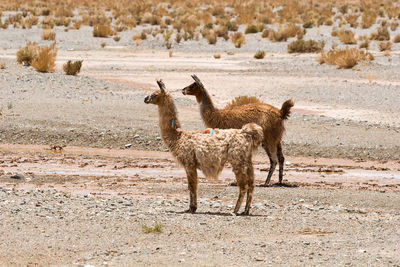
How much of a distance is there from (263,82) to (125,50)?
12.1m

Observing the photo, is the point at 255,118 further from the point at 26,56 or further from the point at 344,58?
the point at 344,58

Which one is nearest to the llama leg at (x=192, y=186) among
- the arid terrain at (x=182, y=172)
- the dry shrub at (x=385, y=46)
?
the arid terrain at (x=182, y=172)

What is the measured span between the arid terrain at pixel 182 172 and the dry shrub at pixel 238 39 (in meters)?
4.23

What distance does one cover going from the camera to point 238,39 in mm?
40125

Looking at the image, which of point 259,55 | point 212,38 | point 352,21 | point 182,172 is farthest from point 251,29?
point 182,172

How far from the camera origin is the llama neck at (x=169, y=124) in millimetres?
10828

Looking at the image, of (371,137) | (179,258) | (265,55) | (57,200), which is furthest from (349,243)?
(265,55)

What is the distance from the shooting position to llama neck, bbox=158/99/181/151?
1083 centimetres

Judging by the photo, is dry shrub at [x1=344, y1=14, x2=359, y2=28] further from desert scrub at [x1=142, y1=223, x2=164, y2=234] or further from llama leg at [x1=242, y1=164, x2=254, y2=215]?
desert scrub at [x1=142, y1=223, x2=164, y2=234]

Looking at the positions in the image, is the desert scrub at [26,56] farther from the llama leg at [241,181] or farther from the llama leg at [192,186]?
the llama leg at [241,181]

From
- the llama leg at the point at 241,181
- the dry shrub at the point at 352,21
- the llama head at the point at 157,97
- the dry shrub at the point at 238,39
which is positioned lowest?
the dry shrub at the point at 238,39

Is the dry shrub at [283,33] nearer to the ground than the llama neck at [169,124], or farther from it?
nearer to the ground

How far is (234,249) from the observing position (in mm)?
8742

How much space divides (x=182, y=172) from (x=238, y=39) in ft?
84.4
